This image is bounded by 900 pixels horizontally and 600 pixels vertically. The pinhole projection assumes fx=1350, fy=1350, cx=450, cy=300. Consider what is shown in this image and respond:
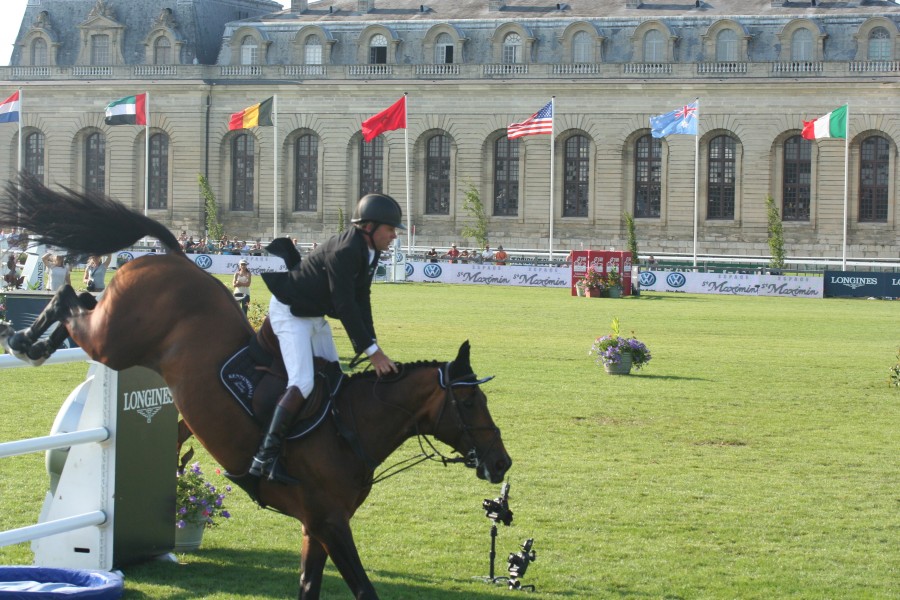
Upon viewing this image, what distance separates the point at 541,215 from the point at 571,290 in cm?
2228

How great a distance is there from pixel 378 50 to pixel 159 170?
14.1 m

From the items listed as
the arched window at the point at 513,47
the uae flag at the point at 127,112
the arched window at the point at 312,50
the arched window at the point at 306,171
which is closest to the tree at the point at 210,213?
the arched window at the point at 306,171

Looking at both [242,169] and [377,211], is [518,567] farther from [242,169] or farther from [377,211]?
[242,169]

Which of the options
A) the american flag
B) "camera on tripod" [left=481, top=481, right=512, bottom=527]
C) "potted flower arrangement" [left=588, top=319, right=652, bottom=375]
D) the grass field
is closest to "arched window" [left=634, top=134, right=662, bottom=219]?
the american flag

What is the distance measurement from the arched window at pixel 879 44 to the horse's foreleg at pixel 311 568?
63.0 metres

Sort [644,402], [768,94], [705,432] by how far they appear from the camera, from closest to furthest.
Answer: [705,432] → [644,402] → [768,94]

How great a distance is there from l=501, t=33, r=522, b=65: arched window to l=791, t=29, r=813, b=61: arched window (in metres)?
14.0

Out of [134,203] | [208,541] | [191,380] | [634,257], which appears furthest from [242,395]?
[134,203]

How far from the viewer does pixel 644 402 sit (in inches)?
749

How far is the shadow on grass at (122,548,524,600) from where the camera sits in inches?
358

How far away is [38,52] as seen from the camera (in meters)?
78.3

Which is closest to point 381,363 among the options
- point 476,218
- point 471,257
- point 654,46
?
point 471,257

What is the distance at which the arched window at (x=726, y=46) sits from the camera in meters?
67.4

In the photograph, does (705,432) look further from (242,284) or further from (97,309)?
(242,284)
